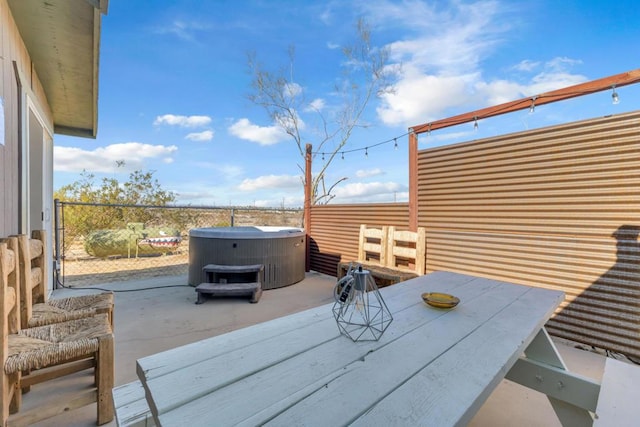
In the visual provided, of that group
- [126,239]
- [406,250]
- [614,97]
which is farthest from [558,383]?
[126,239]

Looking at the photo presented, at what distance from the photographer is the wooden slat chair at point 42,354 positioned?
1348mm

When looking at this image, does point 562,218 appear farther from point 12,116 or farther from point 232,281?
point 12,116

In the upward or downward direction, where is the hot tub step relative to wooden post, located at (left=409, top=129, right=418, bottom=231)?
downward

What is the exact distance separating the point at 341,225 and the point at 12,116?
392 cm

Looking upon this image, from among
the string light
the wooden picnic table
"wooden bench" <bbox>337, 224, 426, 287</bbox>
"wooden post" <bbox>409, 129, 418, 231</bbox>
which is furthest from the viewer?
"wooden post" <bbox>409, 129, 418, 231</bbox>

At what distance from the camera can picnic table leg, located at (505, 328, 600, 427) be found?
135cm

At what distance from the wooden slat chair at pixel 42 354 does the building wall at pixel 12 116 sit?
2.05ft

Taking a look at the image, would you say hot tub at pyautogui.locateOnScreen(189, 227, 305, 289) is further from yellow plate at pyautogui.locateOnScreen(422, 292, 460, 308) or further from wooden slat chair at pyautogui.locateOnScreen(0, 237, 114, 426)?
yellow plate at pyautogui.locateOnScreen(422, 292, 460, 308)

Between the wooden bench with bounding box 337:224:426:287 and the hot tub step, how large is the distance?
4.12 ft

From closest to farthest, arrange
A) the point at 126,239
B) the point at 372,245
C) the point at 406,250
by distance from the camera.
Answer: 1. the point at 406,250
2. the point at 372,245
3. the point at 126,239

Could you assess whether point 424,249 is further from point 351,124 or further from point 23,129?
point 351,124

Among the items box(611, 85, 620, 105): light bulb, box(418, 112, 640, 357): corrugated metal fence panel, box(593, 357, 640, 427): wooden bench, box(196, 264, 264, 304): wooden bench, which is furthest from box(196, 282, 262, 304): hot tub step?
box(611, 85, 620, 105): light bulb

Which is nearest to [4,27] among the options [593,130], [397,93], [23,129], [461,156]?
[23,129]

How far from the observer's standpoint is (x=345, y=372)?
0.82 metres
